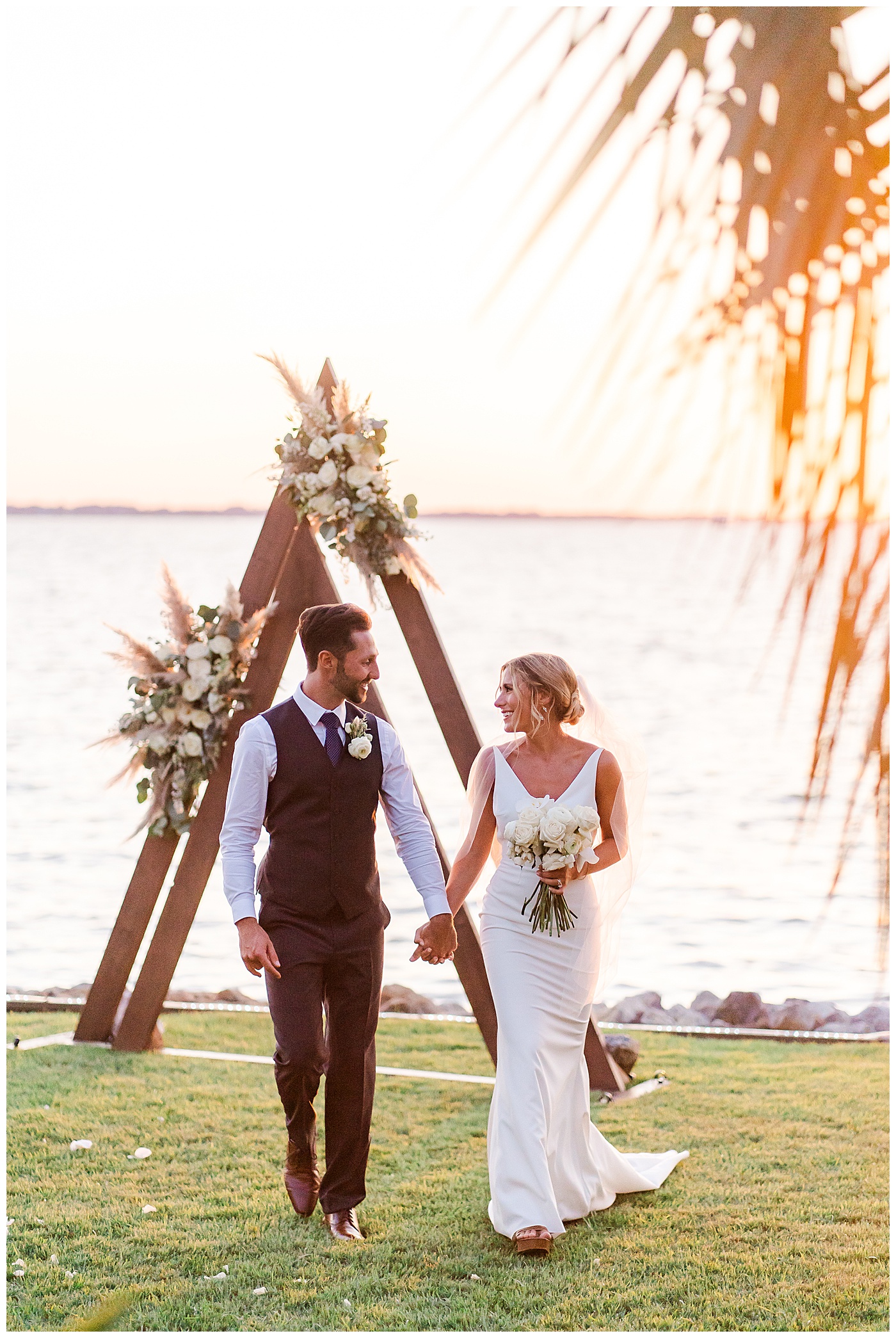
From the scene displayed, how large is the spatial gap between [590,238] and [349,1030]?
379 centimetres

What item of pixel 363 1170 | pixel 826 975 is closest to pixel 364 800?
pixel 363 1170

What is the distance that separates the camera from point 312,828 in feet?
13.4

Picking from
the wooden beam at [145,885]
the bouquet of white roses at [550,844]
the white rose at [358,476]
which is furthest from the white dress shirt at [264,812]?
the wooden beam at [145,885]

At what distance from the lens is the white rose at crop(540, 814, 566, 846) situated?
161 inches

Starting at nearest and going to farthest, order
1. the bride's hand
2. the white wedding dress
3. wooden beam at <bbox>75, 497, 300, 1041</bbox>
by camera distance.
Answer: the white wedding dress
the bride's hand
wooden beam at <bbox>75, 497, 300, 1041</bbox>

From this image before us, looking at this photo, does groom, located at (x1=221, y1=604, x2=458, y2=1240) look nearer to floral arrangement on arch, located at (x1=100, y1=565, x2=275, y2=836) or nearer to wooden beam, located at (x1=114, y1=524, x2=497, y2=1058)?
wooden beam, located at (x1=114, y1=524, x2=497, y2=1058)

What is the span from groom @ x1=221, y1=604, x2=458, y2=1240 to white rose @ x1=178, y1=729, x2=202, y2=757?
4.63 ft

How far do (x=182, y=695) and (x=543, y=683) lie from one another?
199 centimetres

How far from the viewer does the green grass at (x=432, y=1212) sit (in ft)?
11.7

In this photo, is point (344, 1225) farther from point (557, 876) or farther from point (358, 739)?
point (358, 739)

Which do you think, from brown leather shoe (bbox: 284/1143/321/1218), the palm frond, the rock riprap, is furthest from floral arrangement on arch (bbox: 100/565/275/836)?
the palm frond

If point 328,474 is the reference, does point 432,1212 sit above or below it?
below

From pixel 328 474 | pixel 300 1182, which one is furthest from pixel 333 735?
pixel 300 1182

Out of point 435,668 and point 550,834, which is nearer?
point 550,834
